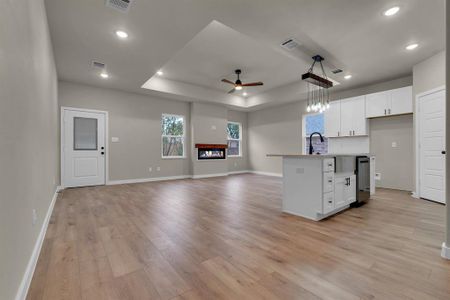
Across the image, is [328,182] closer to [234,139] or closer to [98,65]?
[98,65]

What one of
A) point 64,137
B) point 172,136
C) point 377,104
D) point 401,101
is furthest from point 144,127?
point 401,101

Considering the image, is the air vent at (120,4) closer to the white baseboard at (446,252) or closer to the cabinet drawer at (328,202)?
the cabinet drawer at (328,202)

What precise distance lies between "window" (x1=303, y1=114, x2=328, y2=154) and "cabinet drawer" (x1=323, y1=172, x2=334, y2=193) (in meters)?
3.69

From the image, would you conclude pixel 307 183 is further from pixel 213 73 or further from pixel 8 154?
pixel 213 73

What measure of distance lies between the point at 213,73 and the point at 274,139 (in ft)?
12.5

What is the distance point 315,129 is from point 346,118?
117cm

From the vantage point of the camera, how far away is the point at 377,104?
5.11m

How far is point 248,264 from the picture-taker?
1.78 m

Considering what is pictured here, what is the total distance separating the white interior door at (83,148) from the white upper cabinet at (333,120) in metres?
6.50

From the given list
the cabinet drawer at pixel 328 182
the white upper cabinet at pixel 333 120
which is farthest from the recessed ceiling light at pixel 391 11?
the white upper cabinet at pixel 333 120

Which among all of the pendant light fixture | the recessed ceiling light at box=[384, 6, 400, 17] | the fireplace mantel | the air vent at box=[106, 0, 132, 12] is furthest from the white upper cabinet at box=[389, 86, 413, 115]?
the air vent at box=[106, 0, 132, 12]

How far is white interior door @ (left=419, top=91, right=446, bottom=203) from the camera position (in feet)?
12.4

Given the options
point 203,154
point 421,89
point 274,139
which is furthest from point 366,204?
point 203,154

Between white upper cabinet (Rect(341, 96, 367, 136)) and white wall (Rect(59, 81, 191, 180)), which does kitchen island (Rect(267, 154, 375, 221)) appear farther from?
white wall (Rect(59, 81, 191, 180))
